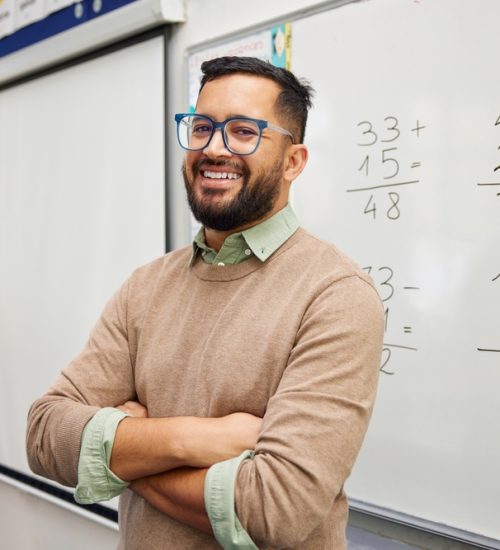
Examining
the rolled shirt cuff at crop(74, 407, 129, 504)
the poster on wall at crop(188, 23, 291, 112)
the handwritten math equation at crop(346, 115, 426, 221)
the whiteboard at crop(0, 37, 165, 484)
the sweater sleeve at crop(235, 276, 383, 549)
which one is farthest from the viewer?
the whiteboard at crop(0, 37, 165, 484)

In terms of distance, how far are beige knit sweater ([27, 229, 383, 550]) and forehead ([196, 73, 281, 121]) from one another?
0.74 feet

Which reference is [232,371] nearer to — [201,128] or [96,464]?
[96,464]

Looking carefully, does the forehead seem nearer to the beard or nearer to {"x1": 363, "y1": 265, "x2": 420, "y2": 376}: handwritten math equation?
the beard

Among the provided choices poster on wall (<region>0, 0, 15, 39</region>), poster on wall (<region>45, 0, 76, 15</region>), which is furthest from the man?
poster on wall (<region>0, 0, 15, 39</region>)

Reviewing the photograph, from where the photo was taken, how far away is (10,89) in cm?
282

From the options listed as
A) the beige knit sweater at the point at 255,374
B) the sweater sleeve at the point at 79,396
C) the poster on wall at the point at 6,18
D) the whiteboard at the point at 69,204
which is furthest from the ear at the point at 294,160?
the poster on wall at the point at 6,18

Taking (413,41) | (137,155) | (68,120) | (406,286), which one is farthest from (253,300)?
(68,120)

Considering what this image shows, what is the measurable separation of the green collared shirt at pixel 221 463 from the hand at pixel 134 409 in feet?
0.26

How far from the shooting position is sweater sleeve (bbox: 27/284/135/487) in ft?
3.41

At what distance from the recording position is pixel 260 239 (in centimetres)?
109

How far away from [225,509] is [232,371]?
8.4 inches

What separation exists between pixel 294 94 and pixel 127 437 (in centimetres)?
66

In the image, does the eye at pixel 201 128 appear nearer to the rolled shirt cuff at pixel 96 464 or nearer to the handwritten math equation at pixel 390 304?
the rolled shirt cuff at pixel 96 464

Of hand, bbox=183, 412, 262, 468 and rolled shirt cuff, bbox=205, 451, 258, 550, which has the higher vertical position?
hand, bbox=183, 412, 262, 468
